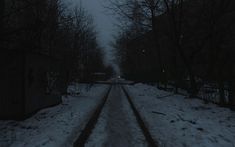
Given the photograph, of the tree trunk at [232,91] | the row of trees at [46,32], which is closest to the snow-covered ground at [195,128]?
the tree trunk at [232,91]

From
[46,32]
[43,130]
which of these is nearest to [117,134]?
Result: [43,130]

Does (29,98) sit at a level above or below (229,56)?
below

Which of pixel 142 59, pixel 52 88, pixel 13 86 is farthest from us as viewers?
pixel 142 59

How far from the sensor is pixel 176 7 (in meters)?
27.5

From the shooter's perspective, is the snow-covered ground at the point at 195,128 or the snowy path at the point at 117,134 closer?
the snowy path at the point at 117,134

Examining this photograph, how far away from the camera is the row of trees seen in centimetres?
1593

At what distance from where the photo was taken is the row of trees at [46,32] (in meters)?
15.9

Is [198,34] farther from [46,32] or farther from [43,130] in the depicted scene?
[43,130]

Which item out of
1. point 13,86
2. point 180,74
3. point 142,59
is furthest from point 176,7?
point 142,59

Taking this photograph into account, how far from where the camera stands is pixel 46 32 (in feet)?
84.3

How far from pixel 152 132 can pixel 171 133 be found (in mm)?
603

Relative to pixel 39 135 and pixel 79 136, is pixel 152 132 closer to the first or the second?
pixel 79 136

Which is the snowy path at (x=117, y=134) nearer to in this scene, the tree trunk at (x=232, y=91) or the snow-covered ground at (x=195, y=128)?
the snow-covered ground at (x=195, y=128)

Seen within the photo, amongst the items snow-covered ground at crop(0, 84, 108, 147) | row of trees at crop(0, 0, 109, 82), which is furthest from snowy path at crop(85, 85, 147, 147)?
row of trees at crop(0, 0, 109, 82)
